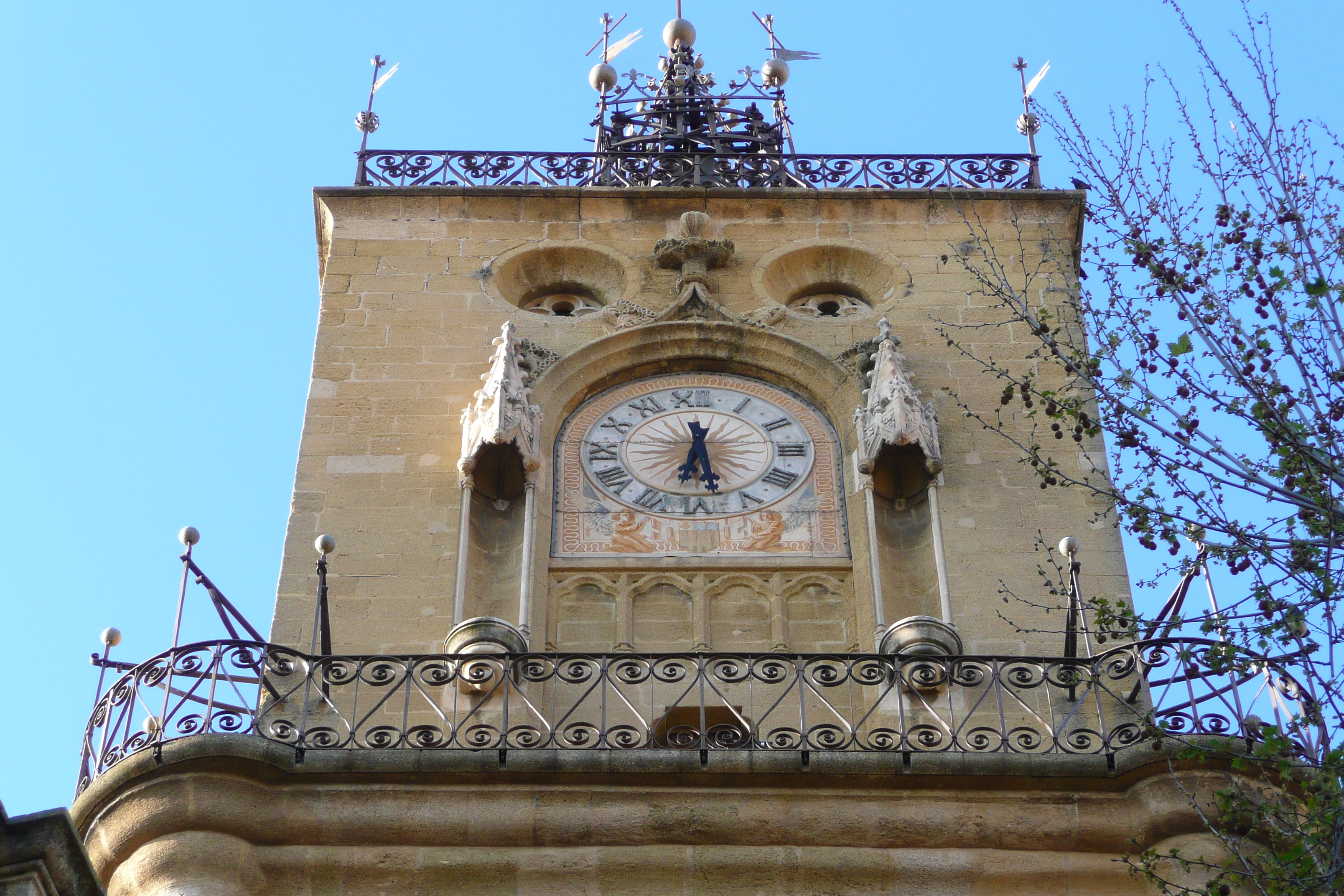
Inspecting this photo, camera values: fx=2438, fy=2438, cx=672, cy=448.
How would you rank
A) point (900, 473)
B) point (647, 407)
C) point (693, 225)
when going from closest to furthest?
point (900, 473), point (647, 407), point (693, 225)

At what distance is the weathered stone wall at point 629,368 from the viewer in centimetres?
1638

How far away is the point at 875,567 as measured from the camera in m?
16.4

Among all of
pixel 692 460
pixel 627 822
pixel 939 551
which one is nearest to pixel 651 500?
pixel 692 460

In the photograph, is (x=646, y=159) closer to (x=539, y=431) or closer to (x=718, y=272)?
(x=718, y=272)

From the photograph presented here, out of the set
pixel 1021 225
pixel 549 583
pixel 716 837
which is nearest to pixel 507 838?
pixel 716 837

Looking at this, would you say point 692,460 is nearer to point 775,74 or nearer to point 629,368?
point 629,368

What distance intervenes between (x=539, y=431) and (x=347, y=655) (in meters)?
3.19

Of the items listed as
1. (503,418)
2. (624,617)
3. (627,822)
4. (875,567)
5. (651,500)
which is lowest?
(627,822)

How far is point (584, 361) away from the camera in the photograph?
18.4 meters

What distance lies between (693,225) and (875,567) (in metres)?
4.21

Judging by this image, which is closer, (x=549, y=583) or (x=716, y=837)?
(x=716, y=837)

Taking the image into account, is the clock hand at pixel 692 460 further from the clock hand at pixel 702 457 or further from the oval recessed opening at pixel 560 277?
the oval recessed opening at pixel 560 277

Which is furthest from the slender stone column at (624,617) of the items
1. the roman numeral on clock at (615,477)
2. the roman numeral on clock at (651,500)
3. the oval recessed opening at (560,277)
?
the oval recessed opening at (560,277)

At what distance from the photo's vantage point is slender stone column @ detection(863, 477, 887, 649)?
1600 centimetres
